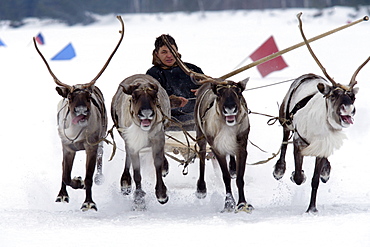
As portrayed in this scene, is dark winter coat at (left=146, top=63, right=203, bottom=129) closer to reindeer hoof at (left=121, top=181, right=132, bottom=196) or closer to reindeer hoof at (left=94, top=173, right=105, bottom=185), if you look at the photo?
reindeer hoof at (left=94, top=173, right=105, bottom=185)

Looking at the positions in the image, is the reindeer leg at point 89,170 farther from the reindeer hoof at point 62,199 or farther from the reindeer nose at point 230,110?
the reindeer nose at point 230,110

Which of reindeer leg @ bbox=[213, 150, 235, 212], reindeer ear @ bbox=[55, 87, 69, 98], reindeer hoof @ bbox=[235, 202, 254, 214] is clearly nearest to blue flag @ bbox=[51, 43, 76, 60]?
reindeer ear @ bbox=[55, 87, 69, 98]

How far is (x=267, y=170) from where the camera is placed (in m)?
9.27

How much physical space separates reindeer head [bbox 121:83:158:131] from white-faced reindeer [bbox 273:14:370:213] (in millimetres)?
1442

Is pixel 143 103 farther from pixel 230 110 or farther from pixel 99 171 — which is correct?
pixel 99 171

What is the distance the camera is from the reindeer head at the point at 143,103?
645 cm

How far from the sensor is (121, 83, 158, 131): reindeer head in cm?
645

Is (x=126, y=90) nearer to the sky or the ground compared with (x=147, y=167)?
nearer to the sky

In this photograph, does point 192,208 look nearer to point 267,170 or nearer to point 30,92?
point 267,170

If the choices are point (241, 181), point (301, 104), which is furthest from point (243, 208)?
point (301, 104)

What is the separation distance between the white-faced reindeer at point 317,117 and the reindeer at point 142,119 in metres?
1.30

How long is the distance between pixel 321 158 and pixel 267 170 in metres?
2.59

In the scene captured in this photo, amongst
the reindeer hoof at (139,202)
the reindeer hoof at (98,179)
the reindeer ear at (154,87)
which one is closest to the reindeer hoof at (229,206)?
the reindeer hoof at (139,202)

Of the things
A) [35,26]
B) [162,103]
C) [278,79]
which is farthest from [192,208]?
[35,26]
